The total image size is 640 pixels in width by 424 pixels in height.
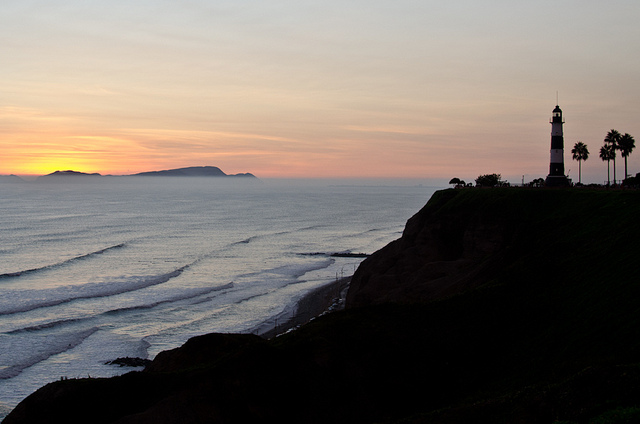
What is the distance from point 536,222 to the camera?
44844 mm

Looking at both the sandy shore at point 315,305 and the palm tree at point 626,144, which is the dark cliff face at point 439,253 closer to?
the sandy shore at point 315,305

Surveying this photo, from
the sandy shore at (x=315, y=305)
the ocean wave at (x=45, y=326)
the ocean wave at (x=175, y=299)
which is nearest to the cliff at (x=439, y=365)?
the sandy shore at (x=315, y=305)

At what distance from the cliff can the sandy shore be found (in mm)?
20372

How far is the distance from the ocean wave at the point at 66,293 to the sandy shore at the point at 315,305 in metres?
20.2

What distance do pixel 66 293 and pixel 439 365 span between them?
49.4 meters

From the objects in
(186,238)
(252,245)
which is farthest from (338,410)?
(186,238)

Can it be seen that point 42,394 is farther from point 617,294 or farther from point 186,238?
point 186,238

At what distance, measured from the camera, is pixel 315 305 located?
5697cm

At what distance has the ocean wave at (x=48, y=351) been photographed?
1485 inches

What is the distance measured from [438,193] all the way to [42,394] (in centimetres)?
5102

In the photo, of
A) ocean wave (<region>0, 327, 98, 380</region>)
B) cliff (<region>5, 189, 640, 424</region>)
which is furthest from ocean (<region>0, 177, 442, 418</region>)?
cliff (<region>5, 189, 640, 424</region>)

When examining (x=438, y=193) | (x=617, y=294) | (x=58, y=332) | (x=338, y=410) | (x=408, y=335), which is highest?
(x=438, y=193)

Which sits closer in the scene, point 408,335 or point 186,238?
point 408,335

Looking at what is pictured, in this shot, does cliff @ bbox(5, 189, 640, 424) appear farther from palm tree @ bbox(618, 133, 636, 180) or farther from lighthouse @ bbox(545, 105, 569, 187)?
palm tree @ bbox(618, 133, 636, 180)
